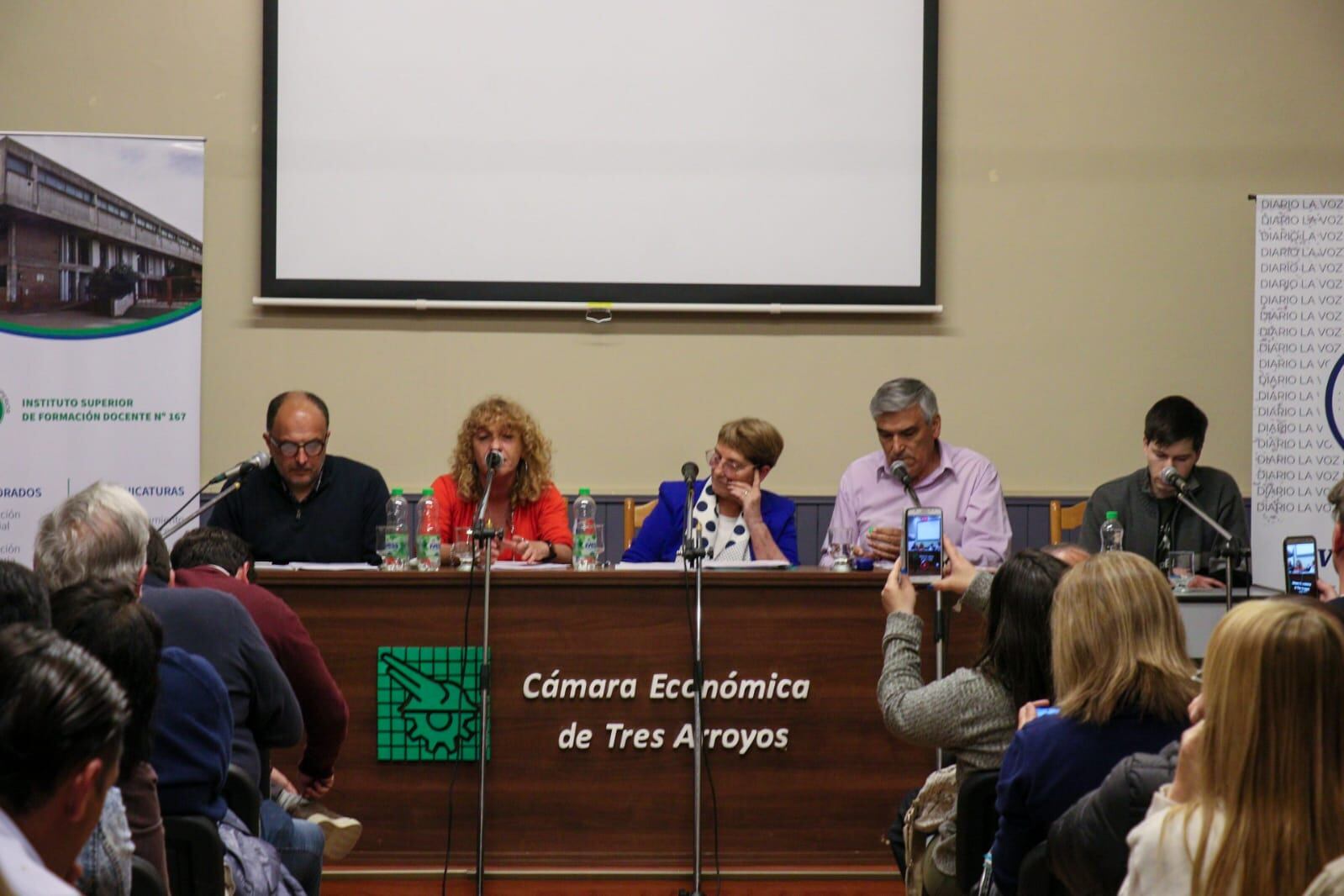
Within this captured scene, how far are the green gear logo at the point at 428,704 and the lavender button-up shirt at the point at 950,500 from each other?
1.17 m

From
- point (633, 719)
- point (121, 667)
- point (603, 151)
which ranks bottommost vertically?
point (633, 719)

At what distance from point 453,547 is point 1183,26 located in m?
3.80

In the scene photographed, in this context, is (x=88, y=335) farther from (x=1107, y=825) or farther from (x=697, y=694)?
(x=1107, y=825)

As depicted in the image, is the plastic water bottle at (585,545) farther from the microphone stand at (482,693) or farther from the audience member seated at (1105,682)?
the audience member seated at (1105,682)

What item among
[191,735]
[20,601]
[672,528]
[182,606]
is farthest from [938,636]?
[20,601]

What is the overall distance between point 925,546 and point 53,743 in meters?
2.67

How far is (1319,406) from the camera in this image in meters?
5.70

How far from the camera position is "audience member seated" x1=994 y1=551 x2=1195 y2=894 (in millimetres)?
2225

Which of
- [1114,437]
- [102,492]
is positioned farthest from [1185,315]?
[102,492]

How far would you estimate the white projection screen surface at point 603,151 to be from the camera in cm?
584

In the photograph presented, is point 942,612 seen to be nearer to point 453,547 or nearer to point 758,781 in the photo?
point 758,781

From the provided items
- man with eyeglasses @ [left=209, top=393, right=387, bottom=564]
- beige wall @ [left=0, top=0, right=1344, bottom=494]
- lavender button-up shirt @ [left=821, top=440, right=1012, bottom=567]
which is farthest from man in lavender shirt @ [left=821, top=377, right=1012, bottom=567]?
man with eyeglasses @ [left=209, top=393, right=387, bottom=564]

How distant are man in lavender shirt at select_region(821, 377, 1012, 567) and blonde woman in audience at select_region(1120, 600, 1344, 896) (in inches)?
114

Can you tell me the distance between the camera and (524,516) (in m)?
4.72
